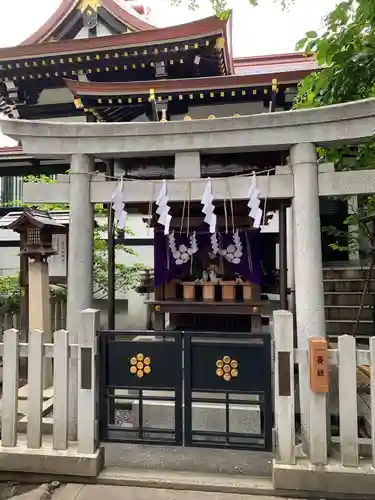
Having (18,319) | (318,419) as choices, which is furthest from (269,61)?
(318,419)

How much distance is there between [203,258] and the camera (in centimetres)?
707

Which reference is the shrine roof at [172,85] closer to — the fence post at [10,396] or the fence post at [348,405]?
the fence post at [10,396]

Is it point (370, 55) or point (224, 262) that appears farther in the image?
point (224, 262)

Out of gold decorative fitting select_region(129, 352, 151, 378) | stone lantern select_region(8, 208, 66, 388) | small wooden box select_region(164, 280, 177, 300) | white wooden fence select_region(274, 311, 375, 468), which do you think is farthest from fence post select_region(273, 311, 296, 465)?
stone lantern select_region(8, 208, 66, 388)

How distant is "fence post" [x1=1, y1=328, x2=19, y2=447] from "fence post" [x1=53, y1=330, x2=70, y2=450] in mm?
415

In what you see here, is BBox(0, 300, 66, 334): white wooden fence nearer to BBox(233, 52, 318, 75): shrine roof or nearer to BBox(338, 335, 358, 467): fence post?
BBox(338, 335, 358, 467): fence post

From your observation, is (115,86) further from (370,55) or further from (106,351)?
(106,351)

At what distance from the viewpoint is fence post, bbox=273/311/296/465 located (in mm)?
3422

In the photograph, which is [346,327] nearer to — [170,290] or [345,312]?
[345,312]

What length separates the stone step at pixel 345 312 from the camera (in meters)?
8.81

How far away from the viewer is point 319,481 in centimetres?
335

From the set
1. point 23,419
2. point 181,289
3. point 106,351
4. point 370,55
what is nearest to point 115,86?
point 181,289

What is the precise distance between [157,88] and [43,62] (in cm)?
415

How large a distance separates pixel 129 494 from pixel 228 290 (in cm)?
379
